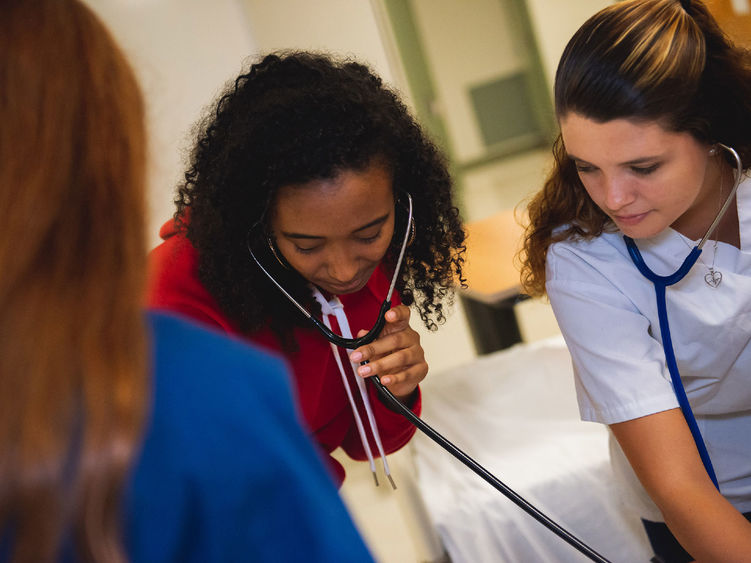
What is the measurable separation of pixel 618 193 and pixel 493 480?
0.41 meters

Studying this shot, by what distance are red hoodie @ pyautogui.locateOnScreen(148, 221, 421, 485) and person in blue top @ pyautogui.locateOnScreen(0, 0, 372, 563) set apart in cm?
57

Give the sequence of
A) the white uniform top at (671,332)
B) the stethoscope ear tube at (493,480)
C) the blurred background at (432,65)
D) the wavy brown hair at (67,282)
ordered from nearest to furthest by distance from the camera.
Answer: the wavy brown hair at (67,282), the stethoscope ear tube at (493,480), the white uniform top at (671,332), the blurred background at (432,65)

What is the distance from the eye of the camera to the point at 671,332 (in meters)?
0.98

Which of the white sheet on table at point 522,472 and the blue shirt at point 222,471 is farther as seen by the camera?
the white sheet on table at point 522,472

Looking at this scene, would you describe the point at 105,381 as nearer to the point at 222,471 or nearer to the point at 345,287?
the point at 222,471

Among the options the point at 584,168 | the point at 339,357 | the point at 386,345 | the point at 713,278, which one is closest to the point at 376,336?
the point at 386,345

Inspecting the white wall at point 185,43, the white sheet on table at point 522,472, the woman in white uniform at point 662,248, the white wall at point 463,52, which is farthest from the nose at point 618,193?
the white wall at point 463,52

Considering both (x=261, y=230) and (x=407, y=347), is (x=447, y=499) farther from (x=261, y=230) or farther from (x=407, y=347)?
(x=261, y=230)

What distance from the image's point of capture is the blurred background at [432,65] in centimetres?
247

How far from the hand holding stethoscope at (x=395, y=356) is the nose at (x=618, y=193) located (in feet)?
1.05

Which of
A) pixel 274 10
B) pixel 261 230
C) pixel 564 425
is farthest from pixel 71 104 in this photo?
pixel 274 10

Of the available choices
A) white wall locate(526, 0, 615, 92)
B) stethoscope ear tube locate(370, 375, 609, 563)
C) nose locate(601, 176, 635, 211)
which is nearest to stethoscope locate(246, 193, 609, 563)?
stethoscope ear tube locate(370, 375, 609, 563)

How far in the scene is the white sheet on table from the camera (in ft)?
4.20

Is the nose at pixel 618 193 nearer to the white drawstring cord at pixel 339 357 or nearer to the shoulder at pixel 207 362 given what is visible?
the white drawstring cord at pixel 339 357
